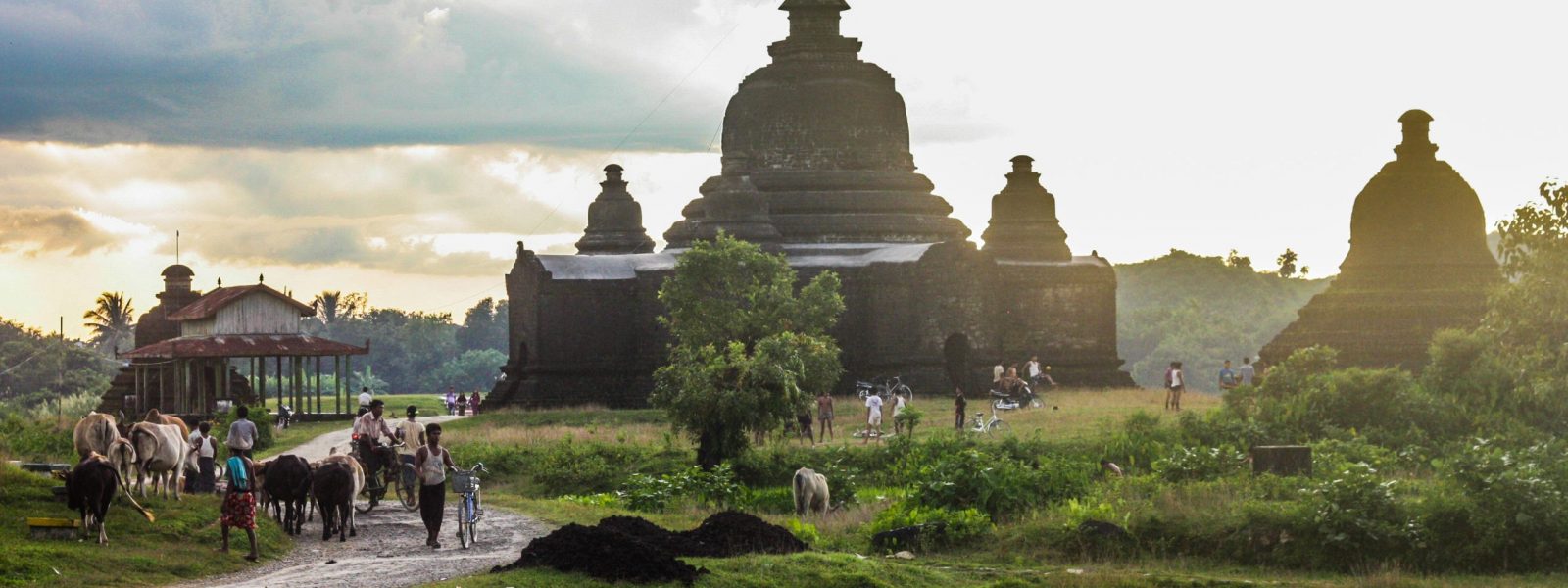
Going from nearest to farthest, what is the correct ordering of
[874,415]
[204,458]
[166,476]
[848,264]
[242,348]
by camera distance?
[166,476] < [204,458] < [874,415] < [848,264] < [242,348]

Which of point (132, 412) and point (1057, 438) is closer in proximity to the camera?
point (1057, 438)

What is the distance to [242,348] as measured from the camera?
149ft

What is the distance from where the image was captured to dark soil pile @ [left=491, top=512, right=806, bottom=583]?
59.7ft

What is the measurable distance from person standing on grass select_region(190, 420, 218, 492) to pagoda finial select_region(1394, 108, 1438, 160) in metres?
25.4

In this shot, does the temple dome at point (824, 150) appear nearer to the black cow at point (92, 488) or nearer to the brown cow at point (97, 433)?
the brown cow at point (97, 433)

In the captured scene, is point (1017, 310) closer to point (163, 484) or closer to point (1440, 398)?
point (1440, 398)

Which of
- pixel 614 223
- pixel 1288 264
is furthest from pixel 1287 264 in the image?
pixel 614 223

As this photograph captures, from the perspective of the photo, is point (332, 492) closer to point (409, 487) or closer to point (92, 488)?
point (92, 488)

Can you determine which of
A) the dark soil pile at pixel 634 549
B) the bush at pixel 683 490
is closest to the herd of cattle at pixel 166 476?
the dark soil pile at pixel 634 549

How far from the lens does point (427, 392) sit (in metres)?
93.7

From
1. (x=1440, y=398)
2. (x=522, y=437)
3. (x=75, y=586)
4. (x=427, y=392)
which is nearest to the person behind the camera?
(x=75, y=586)

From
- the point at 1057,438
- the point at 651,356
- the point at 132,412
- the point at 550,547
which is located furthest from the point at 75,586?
the point at 132,412

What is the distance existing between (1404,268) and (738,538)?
24.0m

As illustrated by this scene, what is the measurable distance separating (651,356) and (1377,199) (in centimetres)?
1512
